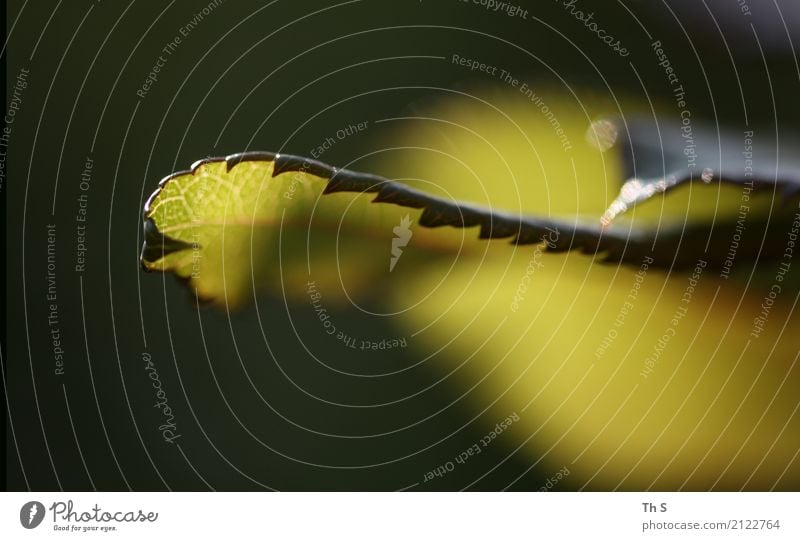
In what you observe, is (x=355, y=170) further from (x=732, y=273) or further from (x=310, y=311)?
(x=732, y=273)

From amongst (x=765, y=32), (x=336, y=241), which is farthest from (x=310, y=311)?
(x=765, y=32)

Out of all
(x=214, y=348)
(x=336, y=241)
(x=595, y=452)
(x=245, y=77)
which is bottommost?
(x=595, y=452)

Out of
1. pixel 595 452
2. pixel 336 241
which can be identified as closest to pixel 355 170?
pixel 336 241

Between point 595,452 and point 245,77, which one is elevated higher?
point 245,77

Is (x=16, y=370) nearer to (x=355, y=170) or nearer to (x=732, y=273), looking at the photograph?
(x=355, y=170)

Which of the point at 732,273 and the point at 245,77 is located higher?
the point at 245,77

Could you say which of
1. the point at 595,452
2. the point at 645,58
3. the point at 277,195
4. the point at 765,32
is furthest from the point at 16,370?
the point at 765,32

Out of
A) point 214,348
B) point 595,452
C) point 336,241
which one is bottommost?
point 595,452

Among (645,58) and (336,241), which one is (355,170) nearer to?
(336,241)
